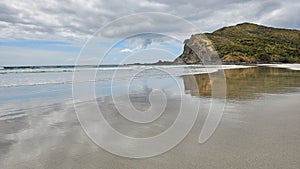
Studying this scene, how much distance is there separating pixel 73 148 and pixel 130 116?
3027mm

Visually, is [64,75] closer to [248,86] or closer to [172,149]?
[248,86]

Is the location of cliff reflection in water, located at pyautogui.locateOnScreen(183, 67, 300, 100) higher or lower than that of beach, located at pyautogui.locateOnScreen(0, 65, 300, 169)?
higher

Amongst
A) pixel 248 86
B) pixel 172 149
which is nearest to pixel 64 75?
pixel 248 86

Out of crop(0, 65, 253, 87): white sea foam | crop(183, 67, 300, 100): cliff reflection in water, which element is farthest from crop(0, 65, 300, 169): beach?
crop(0, 65, 253, 87): white sea foam

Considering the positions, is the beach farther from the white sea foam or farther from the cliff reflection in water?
the white sea foam

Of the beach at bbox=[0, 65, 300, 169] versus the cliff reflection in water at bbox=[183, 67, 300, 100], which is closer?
the beach at bbox=[0, 65, 300, 169]

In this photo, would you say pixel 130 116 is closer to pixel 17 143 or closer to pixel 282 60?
pixel 17 143

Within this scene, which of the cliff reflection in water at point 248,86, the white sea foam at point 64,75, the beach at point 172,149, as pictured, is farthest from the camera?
the white sea foam at point 64,75

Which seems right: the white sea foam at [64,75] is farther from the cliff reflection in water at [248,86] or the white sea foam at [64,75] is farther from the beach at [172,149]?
the beach at [172,149]

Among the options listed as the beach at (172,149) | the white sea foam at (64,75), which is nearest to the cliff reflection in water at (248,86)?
the beach at (172,149)

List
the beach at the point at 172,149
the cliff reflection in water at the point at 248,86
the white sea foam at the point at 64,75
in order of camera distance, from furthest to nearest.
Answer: the white sea foam at the point at 64,75 < the cliff reflection in water at the point at 248,86 < the beach at the point at 172,149

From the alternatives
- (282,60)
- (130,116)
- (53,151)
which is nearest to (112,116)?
(130,116)

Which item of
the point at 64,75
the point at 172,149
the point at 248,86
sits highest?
the point at 248,86

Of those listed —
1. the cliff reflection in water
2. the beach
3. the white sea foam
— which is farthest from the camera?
the white sea foam
